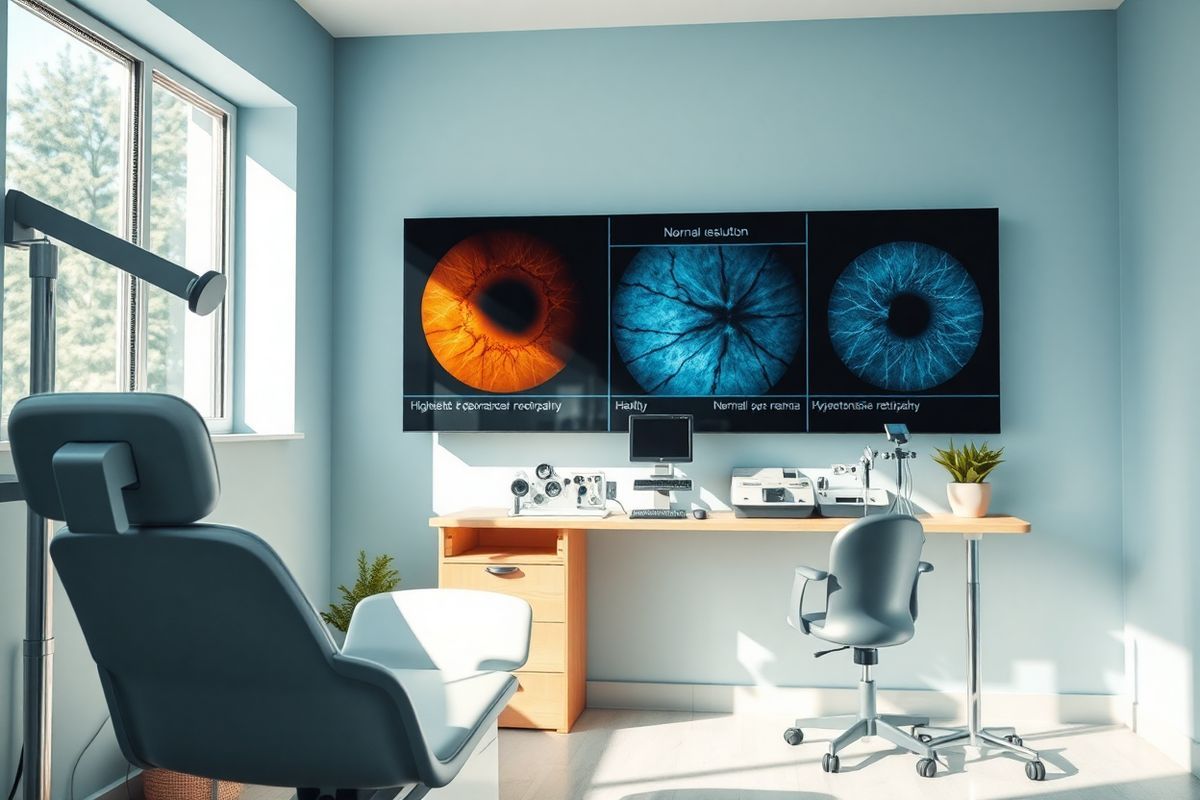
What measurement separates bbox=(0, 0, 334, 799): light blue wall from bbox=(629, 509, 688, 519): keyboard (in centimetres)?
141

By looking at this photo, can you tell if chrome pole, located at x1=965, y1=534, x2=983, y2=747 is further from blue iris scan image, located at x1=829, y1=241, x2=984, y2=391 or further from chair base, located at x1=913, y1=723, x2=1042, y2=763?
blue iris scan image, located at x1=829, y1=241, x2=984, y2=391

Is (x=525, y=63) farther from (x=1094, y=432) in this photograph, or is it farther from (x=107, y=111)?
(x=1094, y=432)

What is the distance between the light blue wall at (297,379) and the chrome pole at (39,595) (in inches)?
21.4

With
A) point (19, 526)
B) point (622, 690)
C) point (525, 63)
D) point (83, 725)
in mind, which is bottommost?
point (622, 690)

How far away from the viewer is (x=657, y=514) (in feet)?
13.0

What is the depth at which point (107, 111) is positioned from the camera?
10.8 feet

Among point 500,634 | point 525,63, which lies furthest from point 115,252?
point 525,63

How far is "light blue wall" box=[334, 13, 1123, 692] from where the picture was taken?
4.12m

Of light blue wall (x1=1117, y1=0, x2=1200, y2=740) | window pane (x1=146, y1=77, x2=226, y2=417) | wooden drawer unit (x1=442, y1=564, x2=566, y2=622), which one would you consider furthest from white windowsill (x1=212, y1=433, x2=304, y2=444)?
light blue wall (x1=1117, y1=0, x2=1200, y2=740)

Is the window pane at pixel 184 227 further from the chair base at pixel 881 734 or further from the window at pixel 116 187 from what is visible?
the chair base at pixel 881 734

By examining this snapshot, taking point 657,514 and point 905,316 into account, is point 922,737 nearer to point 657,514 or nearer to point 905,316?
point 657,514

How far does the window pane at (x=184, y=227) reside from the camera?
3609mm

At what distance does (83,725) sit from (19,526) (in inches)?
27.8

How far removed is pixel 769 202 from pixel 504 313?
1.25 metres
